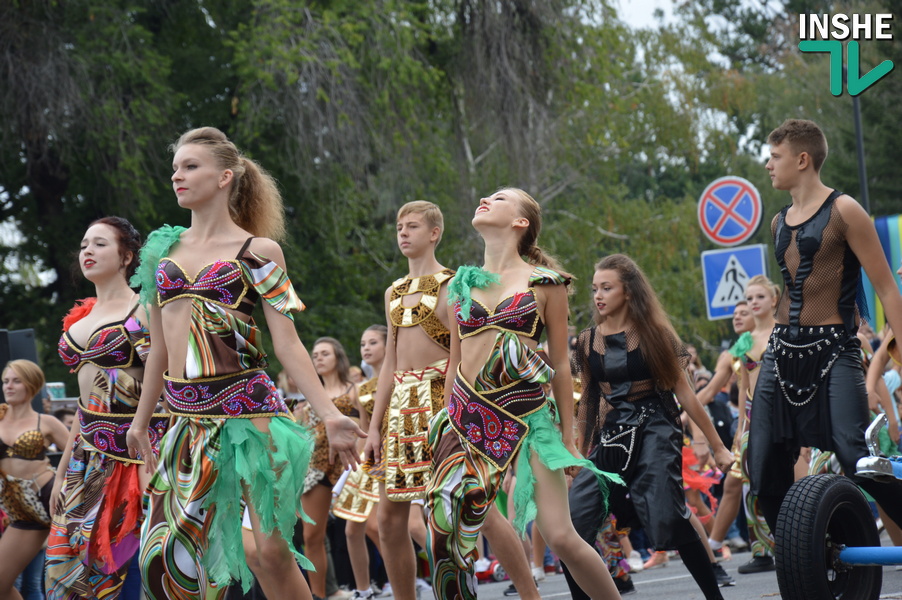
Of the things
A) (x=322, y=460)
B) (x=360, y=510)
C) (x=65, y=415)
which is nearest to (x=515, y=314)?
(x=360, y=510)

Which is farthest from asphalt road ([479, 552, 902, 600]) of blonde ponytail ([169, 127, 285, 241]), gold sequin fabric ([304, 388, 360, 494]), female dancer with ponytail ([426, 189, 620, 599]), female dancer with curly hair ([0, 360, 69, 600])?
blonde ponytail ([169, 127, 285, 241])

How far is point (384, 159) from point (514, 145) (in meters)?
2.31

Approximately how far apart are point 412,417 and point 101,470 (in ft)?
5.85

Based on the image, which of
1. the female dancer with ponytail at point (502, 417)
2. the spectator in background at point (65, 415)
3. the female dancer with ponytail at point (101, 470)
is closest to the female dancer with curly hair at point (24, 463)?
the female dancer with ponytail at point (101, 470)

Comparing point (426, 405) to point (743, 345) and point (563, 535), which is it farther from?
point (743, 345)

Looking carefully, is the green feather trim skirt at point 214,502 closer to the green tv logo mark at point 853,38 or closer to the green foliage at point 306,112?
the green foliage at point 306,112

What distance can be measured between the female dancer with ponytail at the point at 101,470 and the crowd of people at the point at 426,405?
11mm

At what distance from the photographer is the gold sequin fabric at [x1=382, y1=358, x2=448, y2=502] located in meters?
7.05

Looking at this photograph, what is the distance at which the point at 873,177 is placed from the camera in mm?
35125

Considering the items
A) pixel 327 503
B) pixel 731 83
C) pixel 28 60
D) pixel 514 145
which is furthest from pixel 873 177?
pixel 327 503

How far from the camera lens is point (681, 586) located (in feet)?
29.5

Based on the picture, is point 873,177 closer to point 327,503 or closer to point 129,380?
point 327,503

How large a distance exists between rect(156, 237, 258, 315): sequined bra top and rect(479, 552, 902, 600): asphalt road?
3968 mm

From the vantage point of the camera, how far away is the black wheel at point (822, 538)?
4969 millimetres
